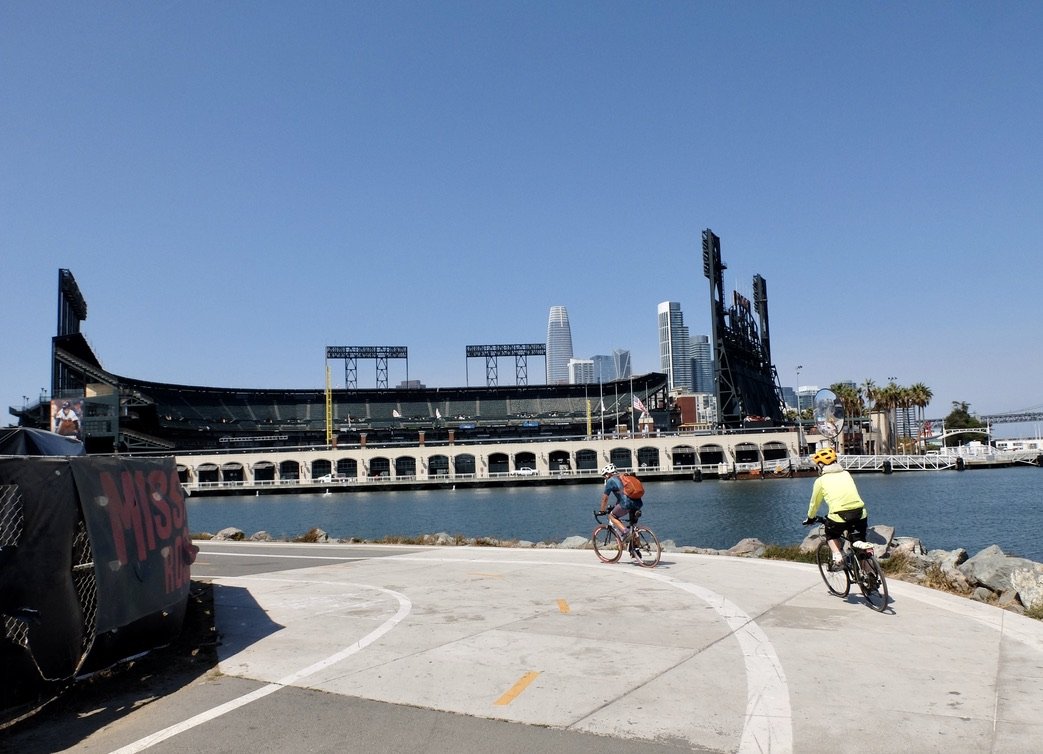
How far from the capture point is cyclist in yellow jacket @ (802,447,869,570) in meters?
10.6

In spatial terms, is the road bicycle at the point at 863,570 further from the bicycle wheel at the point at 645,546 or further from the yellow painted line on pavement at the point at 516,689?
the yellow painted line on pavement at the point at 516,689

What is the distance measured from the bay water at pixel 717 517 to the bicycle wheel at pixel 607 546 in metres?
14.0

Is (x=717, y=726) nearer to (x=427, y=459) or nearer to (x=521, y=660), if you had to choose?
(x=521, y=660)

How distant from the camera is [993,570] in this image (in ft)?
43.3

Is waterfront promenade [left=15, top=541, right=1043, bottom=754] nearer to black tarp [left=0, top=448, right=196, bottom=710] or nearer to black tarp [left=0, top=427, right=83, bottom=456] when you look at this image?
black tarp [left=0, top=448, right=196, bottom=710]

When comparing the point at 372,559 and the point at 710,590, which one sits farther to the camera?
the point at 372,559

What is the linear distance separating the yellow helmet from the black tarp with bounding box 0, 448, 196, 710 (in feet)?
30.5

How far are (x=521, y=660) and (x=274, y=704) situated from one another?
264 centimetres

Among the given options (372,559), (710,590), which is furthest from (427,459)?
(710,590)

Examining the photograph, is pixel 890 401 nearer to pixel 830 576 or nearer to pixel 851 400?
pixel 851 400

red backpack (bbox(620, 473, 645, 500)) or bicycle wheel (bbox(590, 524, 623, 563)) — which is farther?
bicycle wheel (bbox(590, 524, 623, 563))

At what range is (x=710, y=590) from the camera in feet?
40.5

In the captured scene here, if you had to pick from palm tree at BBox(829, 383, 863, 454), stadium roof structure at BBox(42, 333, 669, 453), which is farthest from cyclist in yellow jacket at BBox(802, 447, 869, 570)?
palm tree at BBox(829, 383, 863, 454)

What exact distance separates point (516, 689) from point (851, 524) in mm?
6146
